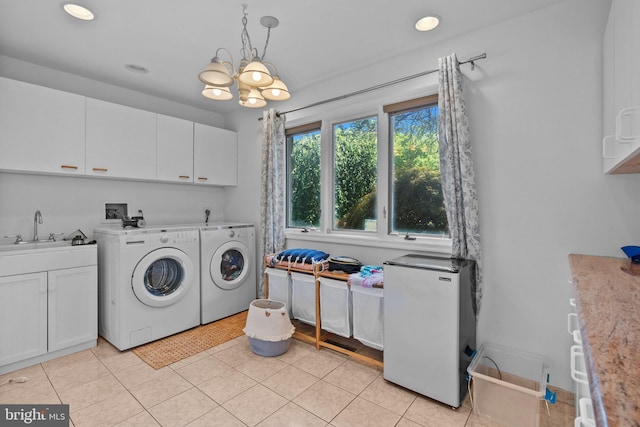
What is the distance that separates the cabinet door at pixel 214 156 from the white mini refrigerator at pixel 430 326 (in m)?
2.63

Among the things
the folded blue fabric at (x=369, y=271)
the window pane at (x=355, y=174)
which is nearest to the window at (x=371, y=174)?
the window pane at (x=355, y=174)

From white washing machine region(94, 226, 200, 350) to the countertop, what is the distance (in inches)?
119

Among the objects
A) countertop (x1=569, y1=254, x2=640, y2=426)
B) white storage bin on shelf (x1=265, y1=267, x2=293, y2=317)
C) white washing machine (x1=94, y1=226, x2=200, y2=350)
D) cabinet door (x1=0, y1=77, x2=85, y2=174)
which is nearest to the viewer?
countertop (x1=569, y1=254, x2=640, y2=426)

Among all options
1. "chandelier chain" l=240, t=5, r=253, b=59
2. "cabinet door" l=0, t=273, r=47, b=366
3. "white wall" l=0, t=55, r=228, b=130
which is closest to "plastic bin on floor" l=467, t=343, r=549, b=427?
"chandelier chain" l=240, t=5, r=253, b=59

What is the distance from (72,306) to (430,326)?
115 inches

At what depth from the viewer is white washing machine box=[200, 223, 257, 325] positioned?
3.21 meters

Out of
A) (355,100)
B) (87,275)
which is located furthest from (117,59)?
(355,100)

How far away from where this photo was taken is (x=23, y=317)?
7.63ft

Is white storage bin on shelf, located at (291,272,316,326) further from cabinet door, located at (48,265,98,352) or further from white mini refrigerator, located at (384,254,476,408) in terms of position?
cabinet door, located at (48,265,98,352)

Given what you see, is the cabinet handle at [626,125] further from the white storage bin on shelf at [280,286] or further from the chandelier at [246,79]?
the white storage bin on shelf at [280,286]

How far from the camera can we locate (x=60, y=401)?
194cm

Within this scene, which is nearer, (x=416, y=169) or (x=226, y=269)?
(x=416, y=169)

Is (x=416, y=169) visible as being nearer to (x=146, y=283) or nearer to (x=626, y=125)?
(x=626, y=125)

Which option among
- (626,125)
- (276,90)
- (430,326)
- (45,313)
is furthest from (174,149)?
(626,125)
